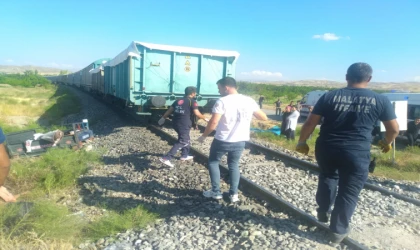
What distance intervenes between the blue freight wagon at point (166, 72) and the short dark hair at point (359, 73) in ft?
24.7

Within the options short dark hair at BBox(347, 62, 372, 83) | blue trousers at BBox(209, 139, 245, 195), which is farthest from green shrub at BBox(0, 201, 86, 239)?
short dark hair at BBox(347, 62, 372, 83)

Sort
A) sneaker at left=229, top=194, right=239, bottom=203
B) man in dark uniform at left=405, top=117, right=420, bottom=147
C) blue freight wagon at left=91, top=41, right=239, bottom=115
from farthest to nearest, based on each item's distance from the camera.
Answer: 1. man in dark uniform at left=405, top=117, right=420, bottom=147
2. blue freight wagon at left=91, top=41, right=239, bottom=115
3. sneaker at left=229, top=194, right=239, bottom=203

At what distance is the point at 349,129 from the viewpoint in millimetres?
3250

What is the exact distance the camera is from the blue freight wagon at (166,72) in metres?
10.1

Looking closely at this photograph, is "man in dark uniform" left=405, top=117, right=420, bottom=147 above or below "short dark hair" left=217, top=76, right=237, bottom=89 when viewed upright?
below

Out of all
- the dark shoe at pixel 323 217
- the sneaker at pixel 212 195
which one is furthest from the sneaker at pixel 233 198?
the dark shoe at pixel 323 217

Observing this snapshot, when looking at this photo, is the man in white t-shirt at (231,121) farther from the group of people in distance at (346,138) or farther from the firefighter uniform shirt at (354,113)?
the firefighter uniform shirt at (354,113)

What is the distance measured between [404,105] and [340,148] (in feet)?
20.7

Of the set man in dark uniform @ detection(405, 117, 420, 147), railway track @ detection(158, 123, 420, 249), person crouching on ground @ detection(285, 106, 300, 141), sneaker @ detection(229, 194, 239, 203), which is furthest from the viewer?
man in dark uniform @ detection(405, 117, 420, 147)

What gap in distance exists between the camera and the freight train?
1011cm

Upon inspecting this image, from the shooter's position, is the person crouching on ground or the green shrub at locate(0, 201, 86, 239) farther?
the person crouching on ground

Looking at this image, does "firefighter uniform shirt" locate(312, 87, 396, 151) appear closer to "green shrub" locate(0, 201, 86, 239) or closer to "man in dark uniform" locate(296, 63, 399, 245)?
"man in dark uniform" locate(296, 63, 399, 245)

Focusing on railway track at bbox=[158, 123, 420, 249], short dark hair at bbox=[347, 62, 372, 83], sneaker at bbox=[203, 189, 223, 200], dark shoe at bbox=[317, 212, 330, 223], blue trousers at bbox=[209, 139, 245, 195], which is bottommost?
railway track at bbox=[158, 123, 420, 249]

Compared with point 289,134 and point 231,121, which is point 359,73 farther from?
point 289,134
